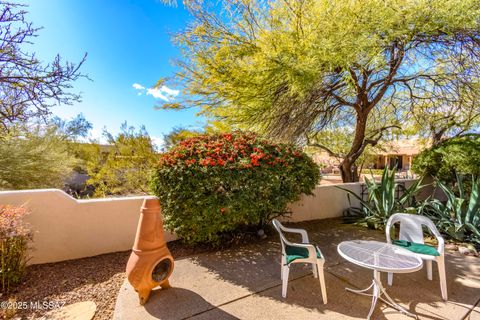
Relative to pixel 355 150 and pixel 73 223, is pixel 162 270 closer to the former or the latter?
pixel 73 223

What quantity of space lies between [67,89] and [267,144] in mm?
3584

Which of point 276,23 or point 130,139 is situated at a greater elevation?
point 276,23

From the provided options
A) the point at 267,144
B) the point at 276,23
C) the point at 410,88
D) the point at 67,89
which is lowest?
the point at 267,144

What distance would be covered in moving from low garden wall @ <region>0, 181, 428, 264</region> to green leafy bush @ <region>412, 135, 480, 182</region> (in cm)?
786

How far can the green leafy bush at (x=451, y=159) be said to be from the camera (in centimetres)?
609

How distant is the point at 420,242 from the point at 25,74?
6347mm

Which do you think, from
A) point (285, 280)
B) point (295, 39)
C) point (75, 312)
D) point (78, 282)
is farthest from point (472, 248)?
point (78, 282)

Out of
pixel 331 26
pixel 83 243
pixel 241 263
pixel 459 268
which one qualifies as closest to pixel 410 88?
pixel 331 26

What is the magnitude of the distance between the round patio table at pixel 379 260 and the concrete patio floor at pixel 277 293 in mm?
144

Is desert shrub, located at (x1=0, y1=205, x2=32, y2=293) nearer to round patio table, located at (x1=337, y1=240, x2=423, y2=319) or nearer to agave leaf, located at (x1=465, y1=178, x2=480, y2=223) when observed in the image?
round patio table, located at (x1=337, y1=240, x2=423, y2=319)

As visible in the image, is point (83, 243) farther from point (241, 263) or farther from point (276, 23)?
point (276, 23)

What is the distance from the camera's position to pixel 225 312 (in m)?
2.67

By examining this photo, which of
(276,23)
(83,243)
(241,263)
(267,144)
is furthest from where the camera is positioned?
(276,23)

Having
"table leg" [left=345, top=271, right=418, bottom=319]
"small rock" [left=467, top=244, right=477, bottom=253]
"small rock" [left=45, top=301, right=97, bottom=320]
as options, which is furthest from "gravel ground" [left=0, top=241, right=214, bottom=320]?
"small rock" [left=467, top=244, right=477, bottom=253]
